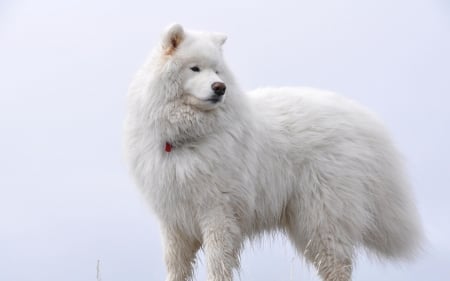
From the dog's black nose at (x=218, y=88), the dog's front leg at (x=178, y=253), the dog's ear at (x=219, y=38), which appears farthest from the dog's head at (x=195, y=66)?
the dog's front leg at (x=178, y=253)

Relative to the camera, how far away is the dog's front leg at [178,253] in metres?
7.96

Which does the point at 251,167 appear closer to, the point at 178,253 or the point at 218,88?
the point at 218,88

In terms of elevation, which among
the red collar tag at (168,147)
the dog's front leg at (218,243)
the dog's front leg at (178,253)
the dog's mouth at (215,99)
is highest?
the dog's mouth at (215,99)

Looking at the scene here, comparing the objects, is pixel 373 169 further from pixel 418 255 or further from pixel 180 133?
pixel 180 133

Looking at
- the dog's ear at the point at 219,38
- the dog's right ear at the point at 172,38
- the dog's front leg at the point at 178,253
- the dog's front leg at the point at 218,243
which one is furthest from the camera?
the dog's front leg at the point at 178,253

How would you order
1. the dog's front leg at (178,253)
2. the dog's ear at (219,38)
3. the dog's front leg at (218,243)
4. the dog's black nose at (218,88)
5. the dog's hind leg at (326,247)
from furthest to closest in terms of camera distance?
1. the dog's hind leg at (326,247)
2. the dog's front leg at (178,253)
3. the dog's ear at (219,38)
4. the dog's front leg at (218,243)
5. the dog's black nose at (218,88)

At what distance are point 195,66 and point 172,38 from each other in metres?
0.32

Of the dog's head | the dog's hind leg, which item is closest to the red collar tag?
the dog's head

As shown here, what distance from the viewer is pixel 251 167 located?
784 cm

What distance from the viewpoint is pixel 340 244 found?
8.27 metres

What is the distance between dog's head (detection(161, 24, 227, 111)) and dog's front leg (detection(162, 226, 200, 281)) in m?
1.28

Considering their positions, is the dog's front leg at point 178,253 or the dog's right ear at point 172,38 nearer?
the dog's right ear at point 172,38

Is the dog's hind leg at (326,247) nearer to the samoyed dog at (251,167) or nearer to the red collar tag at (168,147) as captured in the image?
the samoyed dog at (251,167)

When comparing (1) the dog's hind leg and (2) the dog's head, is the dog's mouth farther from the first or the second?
(1) the dog's hind leg
